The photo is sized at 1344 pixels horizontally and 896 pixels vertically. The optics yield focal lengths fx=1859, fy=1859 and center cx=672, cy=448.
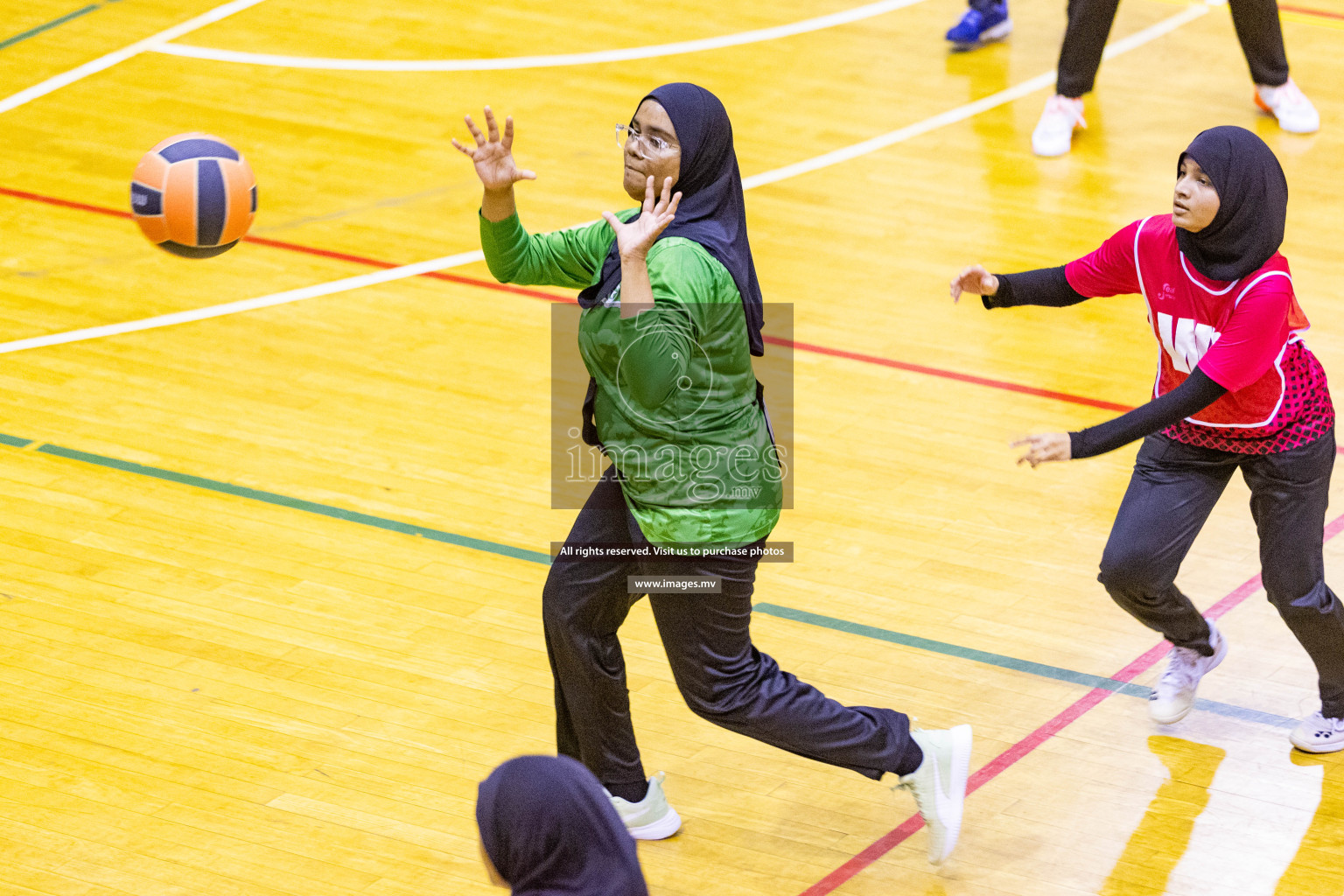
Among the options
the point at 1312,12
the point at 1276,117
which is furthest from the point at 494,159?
the point at 1312,12

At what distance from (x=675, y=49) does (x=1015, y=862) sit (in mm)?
7168

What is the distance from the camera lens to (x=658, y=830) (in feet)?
15.9

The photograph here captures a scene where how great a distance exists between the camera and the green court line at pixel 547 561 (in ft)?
18.0

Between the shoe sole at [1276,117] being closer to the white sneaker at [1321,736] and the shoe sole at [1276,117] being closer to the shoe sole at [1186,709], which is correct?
the shoe sole at [1186,709]

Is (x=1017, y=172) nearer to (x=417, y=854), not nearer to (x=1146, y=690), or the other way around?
(x=1146, y=690)

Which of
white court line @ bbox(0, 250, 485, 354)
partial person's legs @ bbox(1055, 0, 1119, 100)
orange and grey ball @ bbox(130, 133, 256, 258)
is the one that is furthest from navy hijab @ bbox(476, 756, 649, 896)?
partial person's legs @ bbox(1055, 0, 1119, 100)

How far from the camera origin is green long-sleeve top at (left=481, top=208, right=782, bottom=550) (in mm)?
4086

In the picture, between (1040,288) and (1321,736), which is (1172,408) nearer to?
(1040,288)

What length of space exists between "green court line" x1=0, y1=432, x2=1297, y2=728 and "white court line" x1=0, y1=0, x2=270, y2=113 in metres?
3.89

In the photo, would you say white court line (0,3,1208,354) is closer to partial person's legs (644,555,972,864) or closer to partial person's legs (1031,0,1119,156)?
partial person's legs (1031,0,1119,156)

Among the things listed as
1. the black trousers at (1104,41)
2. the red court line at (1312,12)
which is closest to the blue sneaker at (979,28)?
the black trousers at (1104,41)

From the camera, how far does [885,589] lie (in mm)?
6051

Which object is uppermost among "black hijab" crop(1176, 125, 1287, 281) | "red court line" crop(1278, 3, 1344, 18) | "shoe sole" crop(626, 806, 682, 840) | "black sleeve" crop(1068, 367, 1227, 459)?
"black hijab" crop(1176, 125, 1287, 281)

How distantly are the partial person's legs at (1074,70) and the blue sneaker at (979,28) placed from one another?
49.0 inches
